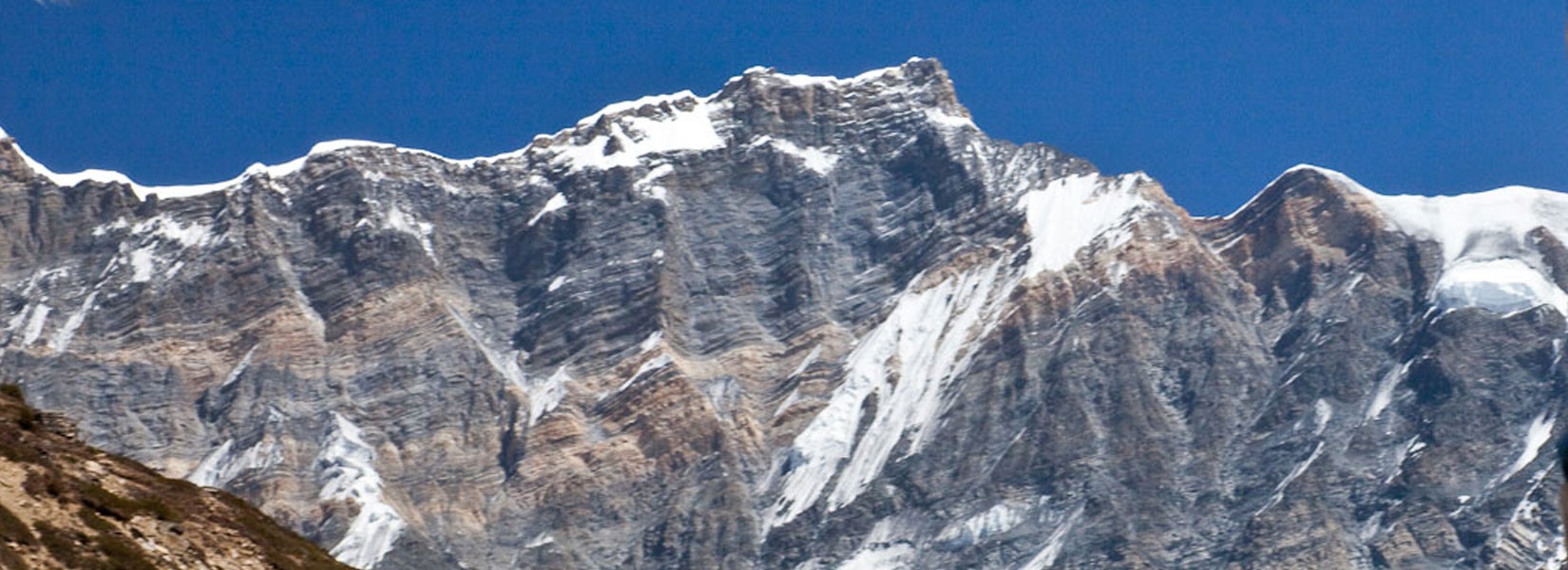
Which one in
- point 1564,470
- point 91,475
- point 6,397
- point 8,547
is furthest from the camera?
point 6,397

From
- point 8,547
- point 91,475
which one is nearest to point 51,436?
point 91,475

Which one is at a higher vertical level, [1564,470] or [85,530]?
[85,530]

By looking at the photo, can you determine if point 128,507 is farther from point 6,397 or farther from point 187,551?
point 6,397

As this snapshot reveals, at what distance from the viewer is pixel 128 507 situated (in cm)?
8356

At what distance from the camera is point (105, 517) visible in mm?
82625

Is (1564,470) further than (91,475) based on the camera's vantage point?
No

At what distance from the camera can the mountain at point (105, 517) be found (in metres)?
80.6

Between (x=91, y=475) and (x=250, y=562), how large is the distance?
159 inches

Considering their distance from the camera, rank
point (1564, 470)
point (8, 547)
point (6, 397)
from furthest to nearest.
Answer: point (6, 397)
point (8, 547)
point (1564, 470)

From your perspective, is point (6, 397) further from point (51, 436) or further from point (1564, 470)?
point (1564, 470)

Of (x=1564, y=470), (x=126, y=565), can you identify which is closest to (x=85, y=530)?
(x=126, y=565)

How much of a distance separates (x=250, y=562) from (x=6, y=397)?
9.52 m

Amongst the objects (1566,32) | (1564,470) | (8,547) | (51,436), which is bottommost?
(1564,470)

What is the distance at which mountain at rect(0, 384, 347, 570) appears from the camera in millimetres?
80562
